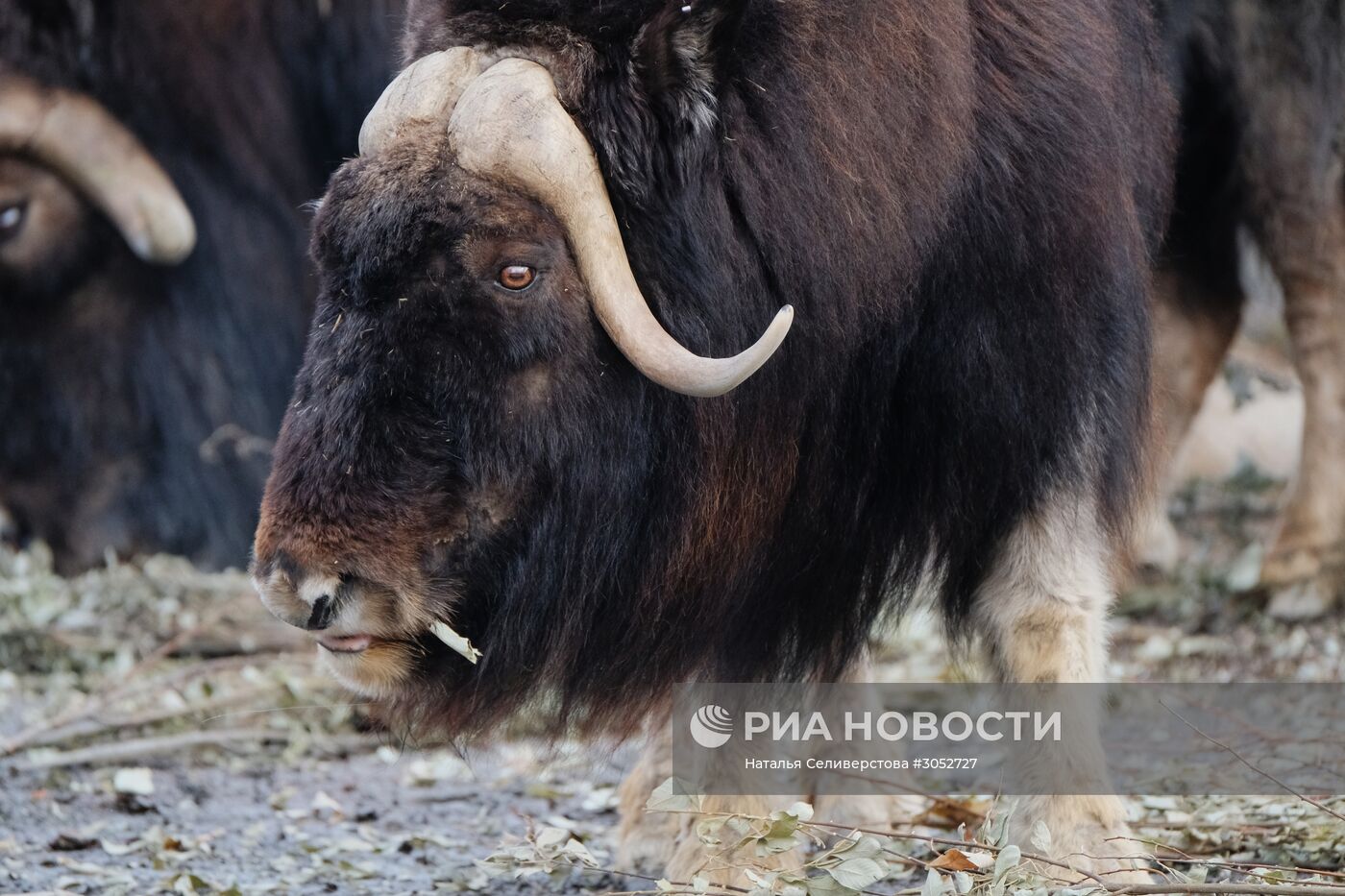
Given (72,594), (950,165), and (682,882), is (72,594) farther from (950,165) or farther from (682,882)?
(950,165)

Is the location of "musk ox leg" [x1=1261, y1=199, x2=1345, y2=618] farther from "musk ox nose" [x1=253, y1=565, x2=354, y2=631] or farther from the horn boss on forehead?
"musk ox nose" [x1=253, y1=565, x2=354, y2=631]

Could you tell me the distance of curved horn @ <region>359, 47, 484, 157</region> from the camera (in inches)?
83.6

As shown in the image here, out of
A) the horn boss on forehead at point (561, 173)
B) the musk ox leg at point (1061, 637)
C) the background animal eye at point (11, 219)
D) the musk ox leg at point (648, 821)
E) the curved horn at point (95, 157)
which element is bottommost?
the musk ox leg at point (648, 821)

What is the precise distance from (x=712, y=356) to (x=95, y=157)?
10.2 ft

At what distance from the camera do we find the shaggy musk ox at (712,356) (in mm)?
2043

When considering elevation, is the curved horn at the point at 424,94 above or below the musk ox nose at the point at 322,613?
above

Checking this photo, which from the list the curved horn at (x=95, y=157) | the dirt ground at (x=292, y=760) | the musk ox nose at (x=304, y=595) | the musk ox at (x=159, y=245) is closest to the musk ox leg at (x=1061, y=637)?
the dirt ground at (x=292, y=760)

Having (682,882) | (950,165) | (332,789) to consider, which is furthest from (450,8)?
(332,789)

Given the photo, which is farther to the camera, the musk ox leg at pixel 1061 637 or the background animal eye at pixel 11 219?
the background animal eye at pixel 11 219

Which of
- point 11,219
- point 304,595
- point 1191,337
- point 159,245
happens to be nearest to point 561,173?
point 304,595

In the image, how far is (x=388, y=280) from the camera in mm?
2043

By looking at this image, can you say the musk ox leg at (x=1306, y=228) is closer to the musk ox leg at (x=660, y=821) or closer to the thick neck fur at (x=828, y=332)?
the thick neck fur at (x=828, y=332)

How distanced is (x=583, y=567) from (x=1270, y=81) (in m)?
2.24

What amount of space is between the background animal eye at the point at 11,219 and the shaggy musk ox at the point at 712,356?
2.90 m
